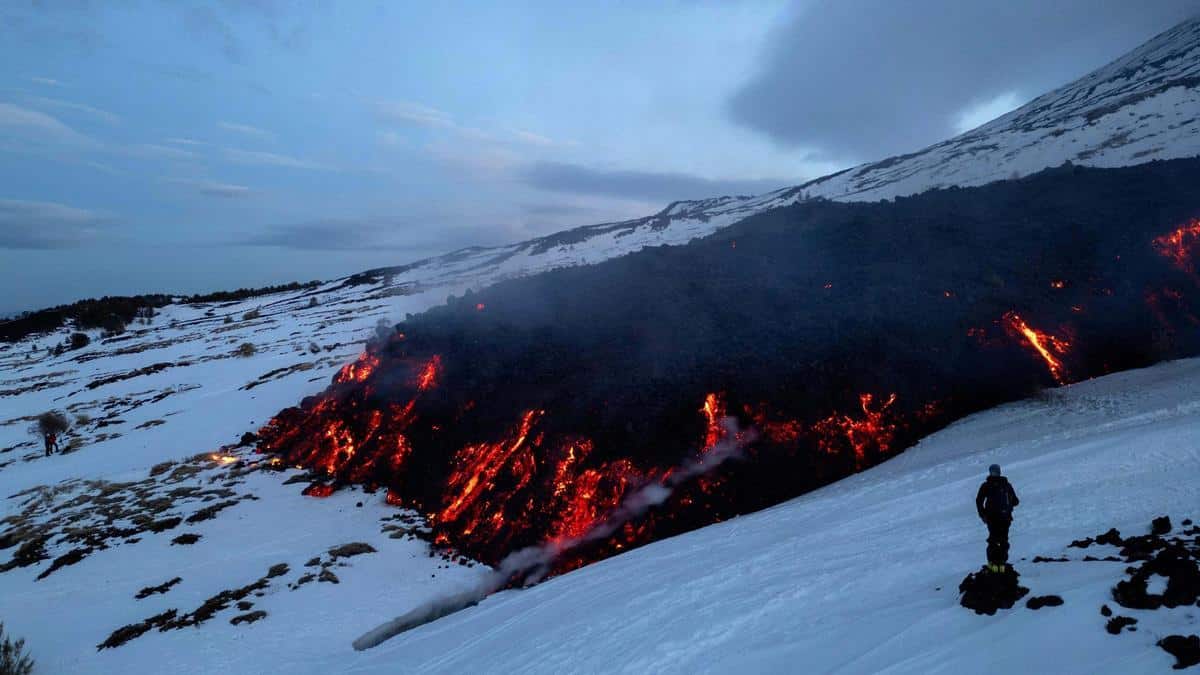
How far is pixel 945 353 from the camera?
18.8 meters

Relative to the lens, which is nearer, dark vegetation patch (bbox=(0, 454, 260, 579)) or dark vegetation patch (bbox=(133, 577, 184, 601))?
dark vegetation patch (bbox=(133, 577, 184, 601))

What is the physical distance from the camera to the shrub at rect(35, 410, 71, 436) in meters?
30.6

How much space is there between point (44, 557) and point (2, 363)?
6267 centimetres

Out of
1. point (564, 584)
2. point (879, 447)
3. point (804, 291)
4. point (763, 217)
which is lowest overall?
point (564, 584)

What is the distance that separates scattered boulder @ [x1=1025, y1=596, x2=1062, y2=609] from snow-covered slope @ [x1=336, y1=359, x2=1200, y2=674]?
0.35 feet

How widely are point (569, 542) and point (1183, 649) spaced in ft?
41.9

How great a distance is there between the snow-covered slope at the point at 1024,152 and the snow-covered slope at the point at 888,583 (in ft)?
136

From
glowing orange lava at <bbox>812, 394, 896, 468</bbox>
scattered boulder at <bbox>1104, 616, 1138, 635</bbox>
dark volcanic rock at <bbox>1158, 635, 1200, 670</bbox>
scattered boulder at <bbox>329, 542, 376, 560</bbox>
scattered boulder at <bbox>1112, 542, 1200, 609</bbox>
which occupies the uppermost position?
dark volcanic rock at <bbox>1158, 635, 1200, 670</bbox>

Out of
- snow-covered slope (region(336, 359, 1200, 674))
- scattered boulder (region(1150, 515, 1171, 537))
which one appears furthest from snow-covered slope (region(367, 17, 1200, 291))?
scattered boulder (region(1150, 515, 1171, 537))

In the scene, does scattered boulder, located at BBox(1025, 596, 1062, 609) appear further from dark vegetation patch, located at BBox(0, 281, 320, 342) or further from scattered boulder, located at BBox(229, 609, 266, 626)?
Answer: dark vegetation patch, located at BBox(0, 281, 320, 342)

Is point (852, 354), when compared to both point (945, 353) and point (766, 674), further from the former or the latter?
point (766, 674)

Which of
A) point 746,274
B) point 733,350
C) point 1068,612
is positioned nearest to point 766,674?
point 1068,612

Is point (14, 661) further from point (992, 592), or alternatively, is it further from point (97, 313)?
point (97, 313)

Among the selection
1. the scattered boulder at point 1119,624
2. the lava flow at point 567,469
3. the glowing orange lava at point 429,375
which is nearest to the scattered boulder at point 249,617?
the lava flow at point 567,469
